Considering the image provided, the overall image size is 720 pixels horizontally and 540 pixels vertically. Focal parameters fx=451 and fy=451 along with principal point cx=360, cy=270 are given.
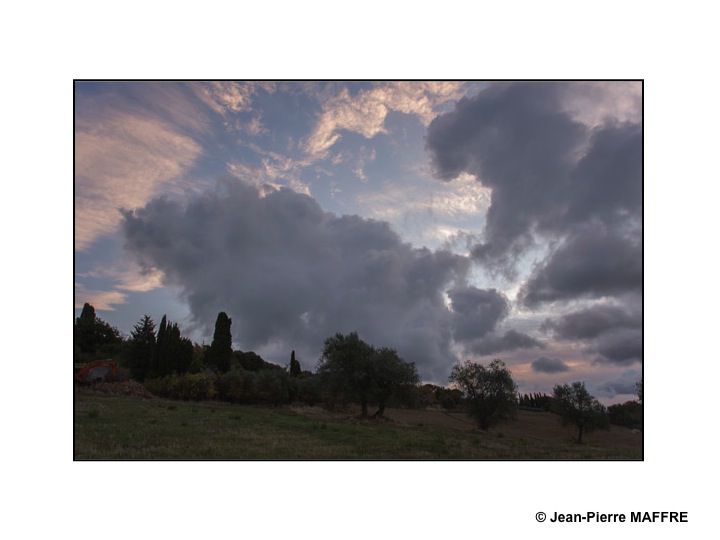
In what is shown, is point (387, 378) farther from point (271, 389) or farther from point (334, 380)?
point (271, 389)

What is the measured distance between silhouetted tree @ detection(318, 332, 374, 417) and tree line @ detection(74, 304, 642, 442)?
10 centimetres

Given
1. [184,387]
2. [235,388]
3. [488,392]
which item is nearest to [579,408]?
[488,392]

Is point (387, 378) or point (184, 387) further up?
point (387, 378)

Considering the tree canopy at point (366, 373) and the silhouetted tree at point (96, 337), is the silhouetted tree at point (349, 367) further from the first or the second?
the silhouetted tree at point (96, 337)

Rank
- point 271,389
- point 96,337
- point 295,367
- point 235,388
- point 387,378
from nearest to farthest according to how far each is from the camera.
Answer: point 387,378 < point 271,389 < point 235,388 < point 96,337 < point 295,367

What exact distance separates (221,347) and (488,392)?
4802cm

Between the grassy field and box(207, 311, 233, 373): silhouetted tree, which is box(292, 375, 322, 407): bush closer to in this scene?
box(207, 311, 233, 373): silhouetted tree

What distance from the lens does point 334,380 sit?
158 ft

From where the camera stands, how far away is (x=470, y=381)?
45.8m

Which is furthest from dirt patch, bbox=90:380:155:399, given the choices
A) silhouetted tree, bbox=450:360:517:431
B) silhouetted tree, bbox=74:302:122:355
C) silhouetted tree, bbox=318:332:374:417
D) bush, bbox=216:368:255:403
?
silhouetted tree, bbox=450:360:517:431

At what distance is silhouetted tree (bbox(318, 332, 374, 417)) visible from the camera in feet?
156
